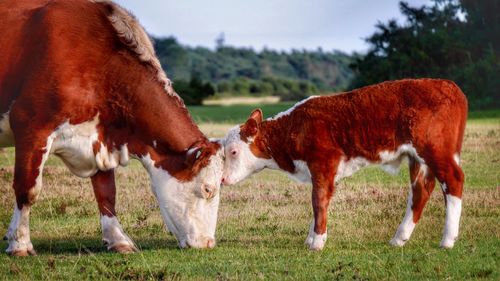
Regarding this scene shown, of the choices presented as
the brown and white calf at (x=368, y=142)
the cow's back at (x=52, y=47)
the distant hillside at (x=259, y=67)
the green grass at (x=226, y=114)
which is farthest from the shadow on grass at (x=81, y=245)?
the distant hillside at (x=259, y=67)

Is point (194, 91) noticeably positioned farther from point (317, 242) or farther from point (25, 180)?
point (25, 180)

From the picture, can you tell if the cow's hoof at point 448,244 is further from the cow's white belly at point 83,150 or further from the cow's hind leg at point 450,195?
the cow's white belly at point 83,150

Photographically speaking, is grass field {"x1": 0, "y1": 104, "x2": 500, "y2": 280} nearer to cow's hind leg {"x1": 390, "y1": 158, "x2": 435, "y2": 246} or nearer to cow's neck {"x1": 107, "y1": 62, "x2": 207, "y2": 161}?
cow's hind leg {"x1": 390, "y1": 158, "x2": 435, "y2": 246}

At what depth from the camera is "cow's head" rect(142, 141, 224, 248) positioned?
1031 cm

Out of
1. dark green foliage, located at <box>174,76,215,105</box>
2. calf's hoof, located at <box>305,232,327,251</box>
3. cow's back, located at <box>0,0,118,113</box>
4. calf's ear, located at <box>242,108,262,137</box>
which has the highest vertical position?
cow's back, located at <box>0,0,118,113</box>

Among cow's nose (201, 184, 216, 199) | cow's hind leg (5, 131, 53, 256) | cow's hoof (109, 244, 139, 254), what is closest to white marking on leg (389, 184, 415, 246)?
cow's nose (201, 184, 216, 199)

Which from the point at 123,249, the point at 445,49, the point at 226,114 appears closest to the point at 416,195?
the point at 123,249

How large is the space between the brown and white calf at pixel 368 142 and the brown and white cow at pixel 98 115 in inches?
40.9

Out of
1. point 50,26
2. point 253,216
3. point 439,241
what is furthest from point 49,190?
point 439,241

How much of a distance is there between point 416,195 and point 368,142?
84 centimetres

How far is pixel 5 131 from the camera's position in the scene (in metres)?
10.6

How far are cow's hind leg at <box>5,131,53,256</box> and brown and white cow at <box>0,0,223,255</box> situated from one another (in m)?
0.01

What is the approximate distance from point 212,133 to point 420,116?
16.2 meters

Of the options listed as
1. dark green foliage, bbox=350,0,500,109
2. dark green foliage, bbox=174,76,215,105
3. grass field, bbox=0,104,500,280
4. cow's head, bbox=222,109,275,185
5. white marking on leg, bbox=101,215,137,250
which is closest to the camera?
grass field, bbox=0,104,500,280
